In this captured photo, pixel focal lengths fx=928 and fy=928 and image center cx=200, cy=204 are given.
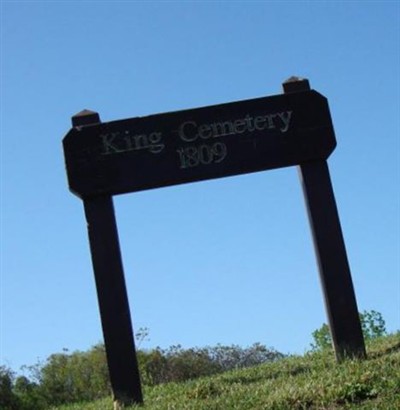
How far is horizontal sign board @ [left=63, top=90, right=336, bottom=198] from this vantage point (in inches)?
419

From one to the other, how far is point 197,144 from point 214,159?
0.86 feet

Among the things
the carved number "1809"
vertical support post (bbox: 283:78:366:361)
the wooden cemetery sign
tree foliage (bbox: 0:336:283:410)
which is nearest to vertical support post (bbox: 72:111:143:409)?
the wooden cemetery sign

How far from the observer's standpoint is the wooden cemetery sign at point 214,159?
1045cm

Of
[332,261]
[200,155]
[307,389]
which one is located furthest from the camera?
[200,155]

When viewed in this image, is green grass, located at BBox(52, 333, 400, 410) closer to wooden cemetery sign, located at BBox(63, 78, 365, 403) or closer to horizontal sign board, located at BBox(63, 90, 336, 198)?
wooden cemetery sign, located at BBox(63, 78, 365, 403)

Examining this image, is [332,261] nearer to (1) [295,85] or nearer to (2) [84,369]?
(1) [295,85]

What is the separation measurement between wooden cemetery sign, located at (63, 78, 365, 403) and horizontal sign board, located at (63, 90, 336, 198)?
11 mm

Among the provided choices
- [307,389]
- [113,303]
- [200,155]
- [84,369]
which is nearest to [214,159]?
[200,155]

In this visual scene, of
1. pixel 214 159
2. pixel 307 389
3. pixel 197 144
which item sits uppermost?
pixel 197 144

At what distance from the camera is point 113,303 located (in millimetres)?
10266

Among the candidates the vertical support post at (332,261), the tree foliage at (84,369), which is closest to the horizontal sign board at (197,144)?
the vertical support post at (332,261)

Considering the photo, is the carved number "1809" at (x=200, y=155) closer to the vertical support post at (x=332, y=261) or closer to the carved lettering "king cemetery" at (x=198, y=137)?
the carved lettering "king cemetery" at (x=198, y=137)

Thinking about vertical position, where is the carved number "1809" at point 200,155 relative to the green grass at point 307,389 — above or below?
above

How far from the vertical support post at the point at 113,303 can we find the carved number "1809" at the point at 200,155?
1016 millimetres
